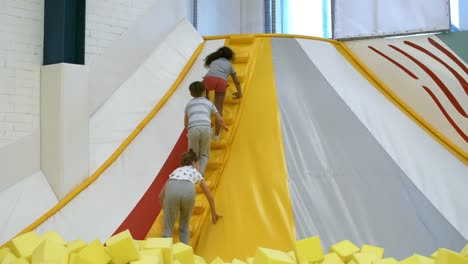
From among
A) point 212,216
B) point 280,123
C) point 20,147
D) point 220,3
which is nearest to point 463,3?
point 280,123

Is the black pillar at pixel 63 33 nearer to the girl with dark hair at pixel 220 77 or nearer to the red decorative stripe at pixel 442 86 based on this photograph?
the girl with dark hair at pixel 220 77

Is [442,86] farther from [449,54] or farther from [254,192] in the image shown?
[254,192]

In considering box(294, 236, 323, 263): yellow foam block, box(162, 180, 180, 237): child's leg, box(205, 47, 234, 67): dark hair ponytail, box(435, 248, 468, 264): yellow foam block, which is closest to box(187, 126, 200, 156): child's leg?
box(162, 180, 180, 237): child's leg

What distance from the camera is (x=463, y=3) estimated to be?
6.27 metres

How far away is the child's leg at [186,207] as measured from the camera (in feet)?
12.5

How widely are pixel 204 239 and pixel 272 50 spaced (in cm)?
227

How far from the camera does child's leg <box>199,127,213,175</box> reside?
173 inches

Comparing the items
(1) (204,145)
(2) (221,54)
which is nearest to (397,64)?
(2) (221,54)

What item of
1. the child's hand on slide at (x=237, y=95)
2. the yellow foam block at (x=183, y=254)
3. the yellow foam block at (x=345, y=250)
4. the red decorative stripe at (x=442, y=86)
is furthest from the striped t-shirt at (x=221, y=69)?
the yellow foam block at (x=183, y=254)

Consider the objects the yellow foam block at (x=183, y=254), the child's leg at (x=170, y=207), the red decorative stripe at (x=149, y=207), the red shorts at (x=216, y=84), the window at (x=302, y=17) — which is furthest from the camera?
the window at (x=302, y=17)

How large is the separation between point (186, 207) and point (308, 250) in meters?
1.07

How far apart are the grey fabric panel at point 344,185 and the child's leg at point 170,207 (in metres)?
0.84

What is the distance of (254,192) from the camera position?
436 cm

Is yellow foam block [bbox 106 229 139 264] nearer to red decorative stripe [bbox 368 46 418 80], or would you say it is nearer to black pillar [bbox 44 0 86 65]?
black pillar [bbox 44 0 86 65]
